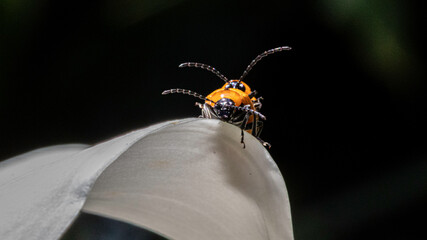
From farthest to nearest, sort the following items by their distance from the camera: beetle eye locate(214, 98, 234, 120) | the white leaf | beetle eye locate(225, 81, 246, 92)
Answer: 1. beetle eye locate(225, 81, 246, 92)
2. beetle eye locate(214, 98, 234, 120)
3. the white leaf

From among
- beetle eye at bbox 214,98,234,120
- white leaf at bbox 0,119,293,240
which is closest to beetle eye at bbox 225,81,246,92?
beetle eye at bbox 214,98,234,120

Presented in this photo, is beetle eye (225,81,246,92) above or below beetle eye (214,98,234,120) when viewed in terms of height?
above

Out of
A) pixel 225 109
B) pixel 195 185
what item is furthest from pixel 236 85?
pixel 195 185

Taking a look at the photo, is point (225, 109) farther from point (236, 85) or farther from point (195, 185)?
point (195, 185)

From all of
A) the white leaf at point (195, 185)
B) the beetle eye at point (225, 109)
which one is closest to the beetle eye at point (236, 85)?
the beetle eye at point (225, 109)

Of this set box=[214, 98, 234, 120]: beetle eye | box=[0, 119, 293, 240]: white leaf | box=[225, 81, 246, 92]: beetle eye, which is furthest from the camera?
box=[225, 81, 246, 92]: beetle eye

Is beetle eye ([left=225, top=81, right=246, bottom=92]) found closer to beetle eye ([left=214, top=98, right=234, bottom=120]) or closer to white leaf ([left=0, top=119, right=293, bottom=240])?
beetle eye ([left=214, top=98, right=234, bottom=120])

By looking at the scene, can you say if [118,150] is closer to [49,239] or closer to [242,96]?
[49,239]

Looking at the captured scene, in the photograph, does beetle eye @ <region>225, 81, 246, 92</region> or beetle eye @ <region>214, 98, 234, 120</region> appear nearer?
beetle eye @ <region>214, 98, 234, 120</region>

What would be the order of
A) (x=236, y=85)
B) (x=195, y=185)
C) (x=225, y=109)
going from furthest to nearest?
(x=236, y=85)
(x=225, y=109)
(x=195, y=185)

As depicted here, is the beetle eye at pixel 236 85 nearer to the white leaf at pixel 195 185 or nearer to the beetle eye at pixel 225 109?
the beetle eye at pixel 225 109

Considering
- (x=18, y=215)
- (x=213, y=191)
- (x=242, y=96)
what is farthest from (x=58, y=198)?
(x=242, y=96)
